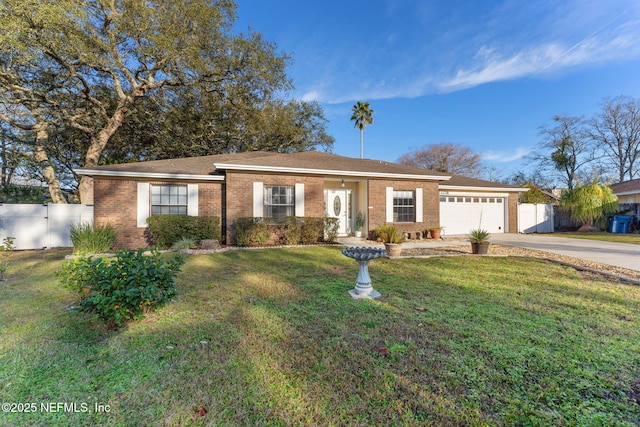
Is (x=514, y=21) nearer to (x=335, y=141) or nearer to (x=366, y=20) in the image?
(x=366, y=20)

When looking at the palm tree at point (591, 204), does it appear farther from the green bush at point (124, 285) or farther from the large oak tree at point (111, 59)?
the green bush at point (124, 285)

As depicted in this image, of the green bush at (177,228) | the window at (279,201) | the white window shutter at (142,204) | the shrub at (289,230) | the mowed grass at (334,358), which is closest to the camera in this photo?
the mowed grass at (334,358)

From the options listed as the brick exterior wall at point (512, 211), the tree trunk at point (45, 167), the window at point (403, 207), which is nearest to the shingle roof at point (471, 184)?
the brick exterior wall at point (512, 211)

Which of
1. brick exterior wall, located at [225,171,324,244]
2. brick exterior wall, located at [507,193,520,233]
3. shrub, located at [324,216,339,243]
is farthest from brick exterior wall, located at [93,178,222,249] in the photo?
brick exterior wall, located at [507,193,520,233]

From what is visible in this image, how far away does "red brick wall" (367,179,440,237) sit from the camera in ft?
37.0

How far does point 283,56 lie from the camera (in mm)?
14406

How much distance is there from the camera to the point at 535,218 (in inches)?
593

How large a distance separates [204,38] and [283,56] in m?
3.97

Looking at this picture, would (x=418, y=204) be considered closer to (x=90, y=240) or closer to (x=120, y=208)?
(x=120, y=208)

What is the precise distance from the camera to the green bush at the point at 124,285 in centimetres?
270

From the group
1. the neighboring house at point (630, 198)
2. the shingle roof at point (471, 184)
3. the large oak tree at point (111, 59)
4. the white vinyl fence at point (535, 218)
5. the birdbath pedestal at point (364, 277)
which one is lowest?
the birdbath pedestal at point (364, 277)

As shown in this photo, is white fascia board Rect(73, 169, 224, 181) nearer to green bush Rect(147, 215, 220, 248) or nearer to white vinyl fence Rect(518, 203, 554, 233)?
green bush Rect(147, 215, 220, 248)

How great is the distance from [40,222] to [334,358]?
1199cm

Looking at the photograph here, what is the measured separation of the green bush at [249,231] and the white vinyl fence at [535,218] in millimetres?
14150
